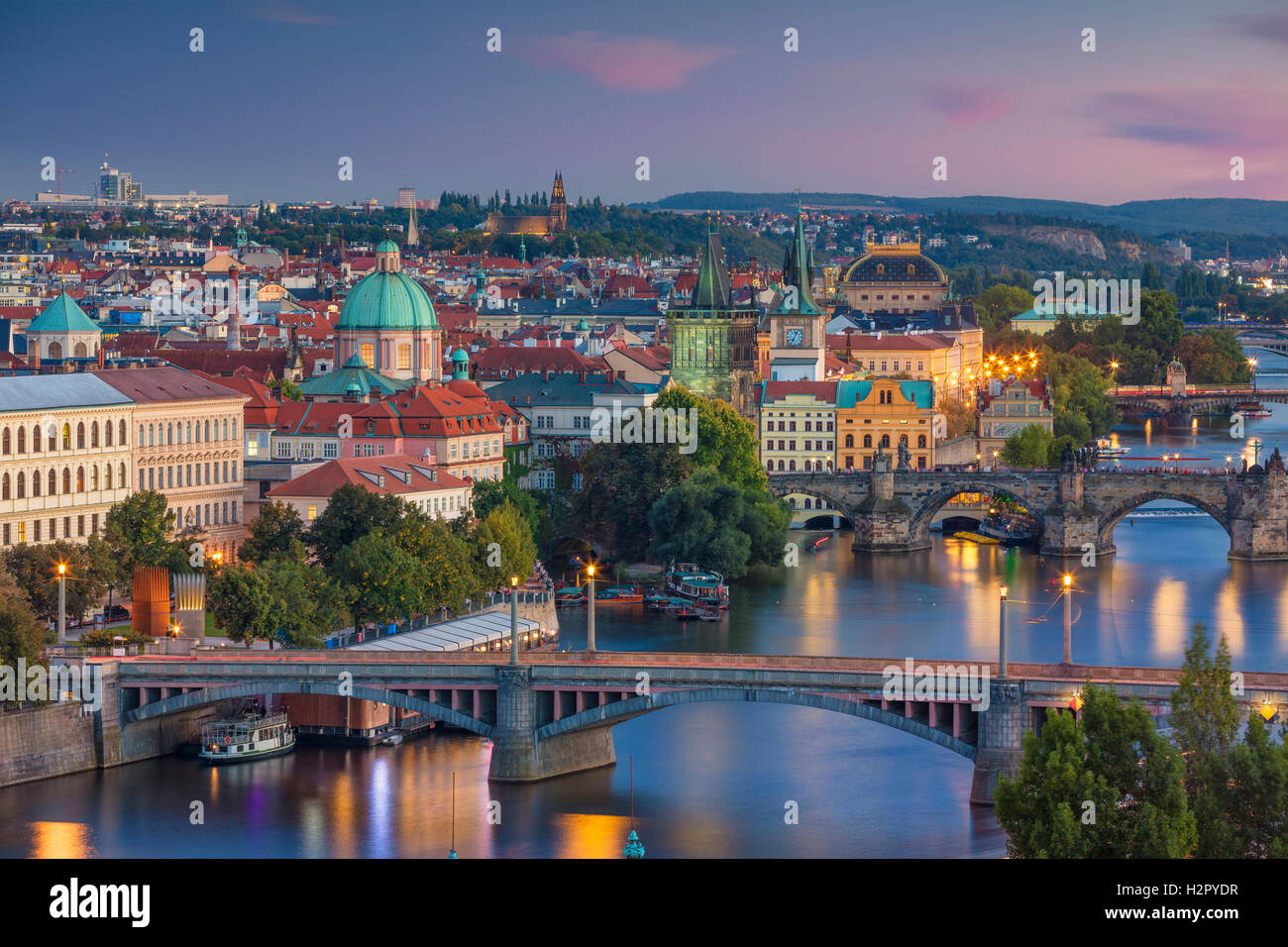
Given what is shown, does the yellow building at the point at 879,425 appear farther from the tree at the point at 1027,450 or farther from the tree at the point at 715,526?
the tree at the point at 715,526

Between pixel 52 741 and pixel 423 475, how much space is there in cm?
1643

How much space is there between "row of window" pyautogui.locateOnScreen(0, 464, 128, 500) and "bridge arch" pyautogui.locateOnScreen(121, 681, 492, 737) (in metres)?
10.2

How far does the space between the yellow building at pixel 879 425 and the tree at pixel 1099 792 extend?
40.0 meters

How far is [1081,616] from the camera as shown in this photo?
42.1 meters

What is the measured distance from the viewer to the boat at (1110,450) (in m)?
67.4

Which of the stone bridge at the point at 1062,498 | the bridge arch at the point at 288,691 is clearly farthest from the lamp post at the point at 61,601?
the stone bridge at the point at 1062,498

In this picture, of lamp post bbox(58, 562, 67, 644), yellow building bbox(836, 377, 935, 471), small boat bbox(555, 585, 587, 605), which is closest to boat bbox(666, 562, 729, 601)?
small boat bbox(555, 585, 587, 605)

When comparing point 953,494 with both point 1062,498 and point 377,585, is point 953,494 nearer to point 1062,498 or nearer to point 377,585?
point 1062,498

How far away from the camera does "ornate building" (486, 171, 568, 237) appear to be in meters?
157

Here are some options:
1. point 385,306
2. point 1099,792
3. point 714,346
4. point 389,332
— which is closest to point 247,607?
point 1099,792

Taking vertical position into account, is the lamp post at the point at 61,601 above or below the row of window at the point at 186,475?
below

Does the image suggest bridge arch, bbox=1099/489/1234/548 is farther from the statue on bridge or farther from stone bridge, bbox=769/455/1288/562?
the statue on bridge
